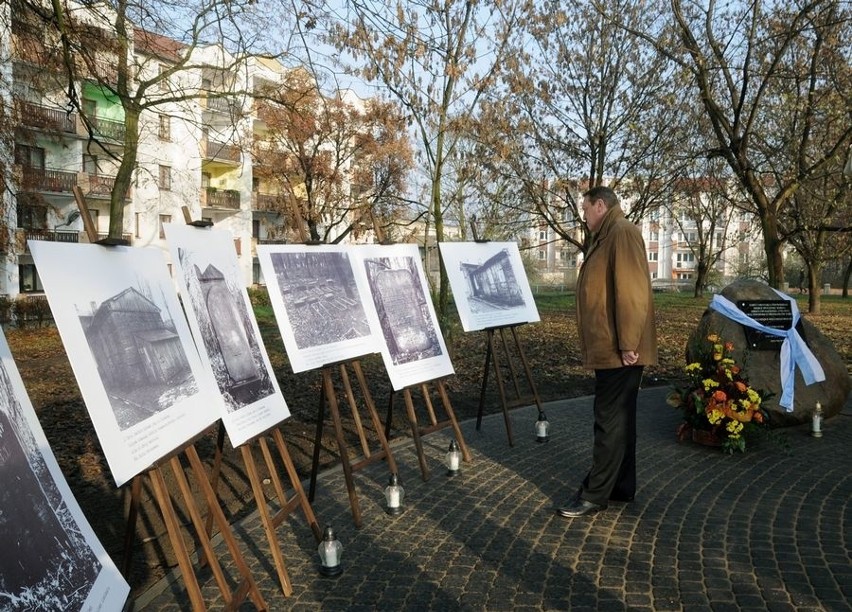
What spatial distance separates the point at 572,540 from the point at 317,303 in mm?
2368

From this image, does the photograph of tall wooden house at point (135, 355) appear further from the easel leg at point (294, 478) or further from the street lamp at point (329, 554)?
the street lamp at point (329, 554)

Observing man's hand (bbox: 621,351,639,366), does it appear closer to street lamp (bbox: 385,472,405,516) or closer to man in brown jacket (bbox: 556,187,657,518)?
man in brown jacket (bbox: 556,187,657,518)

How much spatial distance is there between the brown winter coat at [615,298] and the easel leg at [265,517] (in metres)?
2.47

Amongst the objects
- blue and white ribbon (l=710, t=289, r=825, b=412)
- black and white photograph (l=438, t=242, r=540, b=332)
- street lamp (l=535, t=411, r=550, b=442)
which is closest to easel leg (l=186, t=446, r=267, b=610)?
black and white photograph (l=438, t=242, r=540, b=332)

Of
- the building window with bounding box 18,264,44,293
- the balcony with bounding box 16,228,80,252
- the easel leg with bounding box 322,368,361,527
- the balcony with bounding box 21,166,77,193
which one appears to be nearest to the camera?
the easel leg with bounding box 322,368,361,527

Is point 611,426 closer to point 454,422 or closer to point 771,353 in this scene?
point 454,422

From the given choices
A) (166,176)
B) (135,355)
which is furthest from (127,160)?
(166,176)

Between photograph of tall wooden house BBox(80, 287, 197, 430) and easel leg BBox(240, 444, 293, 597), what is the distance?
0.63m

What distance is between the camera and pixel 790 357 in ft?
25.0

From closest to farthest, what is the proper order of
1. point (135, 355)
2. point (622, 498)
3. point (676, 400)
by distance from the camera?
point (135, 355), point (622, 498), point (676, 400)

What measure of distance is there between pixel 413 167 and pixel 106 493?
23299 millimetres

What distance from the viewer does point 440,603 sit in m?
3.72

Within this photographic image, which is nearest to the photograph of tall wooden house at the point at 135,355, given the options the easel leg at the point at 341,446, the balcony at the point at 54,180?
the easel leg at the point at 341,446

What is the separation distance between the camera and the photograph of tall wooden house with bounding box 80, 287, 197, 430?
270 cm
